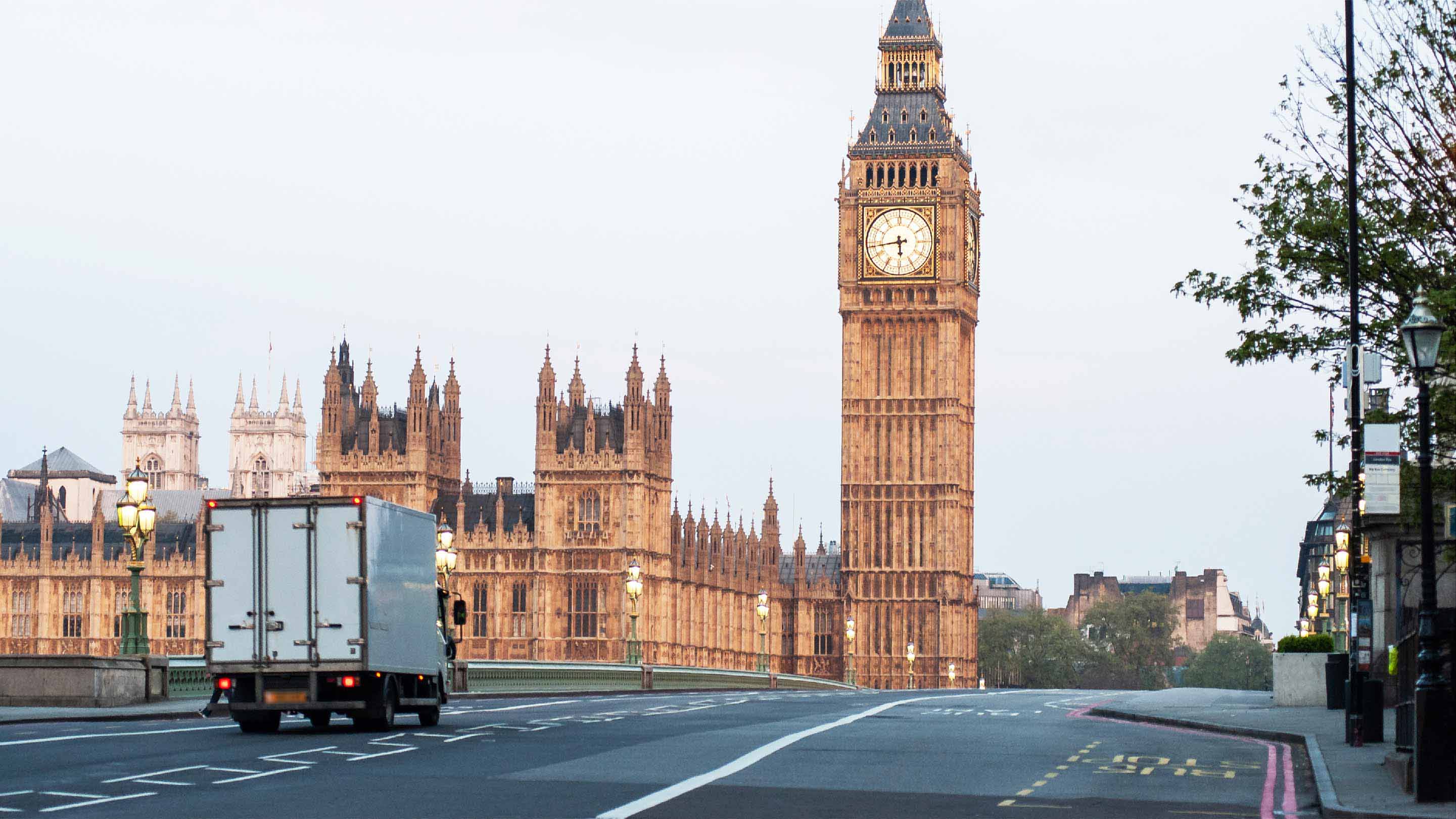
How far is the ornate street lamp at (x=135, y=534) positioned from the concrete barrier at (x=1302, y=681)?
810 inches

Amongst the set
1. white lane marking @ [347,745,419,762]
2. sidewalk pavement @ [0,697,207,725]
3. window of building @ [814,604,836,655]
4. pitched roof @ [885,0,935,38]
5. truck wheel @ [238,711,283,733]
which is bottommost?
window of building @ [814,604,836,655]

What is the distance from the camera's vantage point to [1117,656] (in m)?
176

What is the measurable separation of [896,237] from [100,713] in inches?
3412

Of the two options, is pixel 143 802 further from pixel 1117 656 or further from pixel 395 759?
pixel 1117 656

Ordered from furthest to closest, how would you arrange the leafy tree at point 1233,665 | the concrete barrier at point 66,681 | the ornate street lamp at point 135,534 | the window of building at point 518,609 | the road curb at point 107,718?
the leafy tree at point 1233,665
the window of building at point 518,609
the ornate street lamp at point 135,534
the concrete barrier at point 66,681
the road curb at point 107,718

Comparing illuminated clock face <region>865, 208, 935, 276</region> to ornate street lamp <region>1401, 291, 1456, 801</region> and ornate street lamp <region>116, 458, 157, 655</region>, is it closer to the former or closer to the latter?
ornate street lamp <region>116, 458, 157, 655</region>

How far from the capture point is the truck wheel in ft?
90.4

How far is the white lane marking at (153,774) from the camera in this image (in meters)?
19.0

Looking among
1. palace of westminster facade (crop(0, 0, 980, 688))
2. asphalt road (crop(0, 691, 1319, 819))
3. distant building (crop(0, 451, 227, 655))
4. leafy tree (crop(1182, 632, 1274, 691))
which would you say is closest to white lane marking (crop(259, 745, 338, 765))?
asphalt road (crop(0, 691, 1319, 819))

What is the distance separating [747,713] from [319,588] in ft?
33.4

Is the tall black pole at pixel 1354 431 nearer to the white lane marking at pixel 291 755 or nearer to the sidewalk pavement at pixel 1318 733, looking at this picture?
the sidewalk pavement at pixel 1318 733

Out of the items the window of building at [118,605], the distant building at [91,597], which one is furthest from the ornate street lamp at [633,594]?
the window of building at [118,605]

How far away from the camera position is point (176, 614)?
97438mm

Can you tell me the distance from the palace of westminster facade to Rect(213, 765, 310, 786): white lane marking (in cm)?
6538
